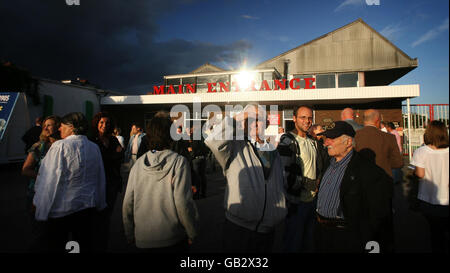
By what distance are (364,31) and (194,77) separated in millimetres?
13949

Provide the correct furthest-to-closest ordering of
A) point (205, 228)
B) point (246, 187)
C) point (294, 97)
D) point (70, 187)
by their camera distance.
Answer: point (294, 97), point (205, 228), point (70, 187), point (246, 187)

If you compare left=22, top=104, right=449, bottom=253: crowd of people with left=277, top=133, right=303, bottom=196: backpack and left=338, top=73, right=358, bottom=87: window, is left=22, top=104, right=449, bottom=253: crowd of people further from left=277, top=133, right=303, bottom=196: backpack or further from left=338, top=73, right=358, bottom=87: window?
left=338, top=73, right=358, bottom=87: window

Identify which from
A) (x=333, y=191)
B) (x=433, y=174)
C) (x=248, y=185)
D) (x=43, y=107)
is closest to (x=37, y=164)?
(x=248, y=185)

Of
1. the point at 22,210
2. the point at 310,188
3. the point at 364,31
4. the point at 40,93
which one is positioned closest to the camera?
the point at 310,188

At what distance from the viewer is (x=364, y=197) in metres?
1.66

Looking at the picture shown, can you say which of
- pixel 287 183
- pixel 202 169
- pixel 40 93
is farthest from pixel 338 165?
pixel 40 93

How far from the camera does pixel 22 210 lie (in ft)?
15.1

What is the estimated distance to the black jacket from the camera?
1610 mm

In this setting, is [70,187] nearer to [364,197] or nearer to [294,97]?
[364,197]

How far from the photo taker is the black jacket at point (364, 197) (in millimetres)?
1610

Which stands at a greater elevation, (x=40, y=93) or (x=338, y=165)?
(x=40, y=93)

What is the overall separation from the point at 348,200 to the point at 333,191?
0.64 feet

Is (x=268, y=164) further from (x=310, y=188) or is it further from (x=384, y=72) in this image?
(x=384, y=72)

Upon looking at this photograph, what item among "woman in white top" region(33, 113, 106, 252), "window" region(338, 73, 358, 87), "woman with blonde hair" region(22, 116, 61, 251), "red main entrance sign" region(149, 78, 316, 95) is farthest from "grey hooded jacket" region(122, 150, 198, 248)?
"window" region(338, 73, 358, 87)
